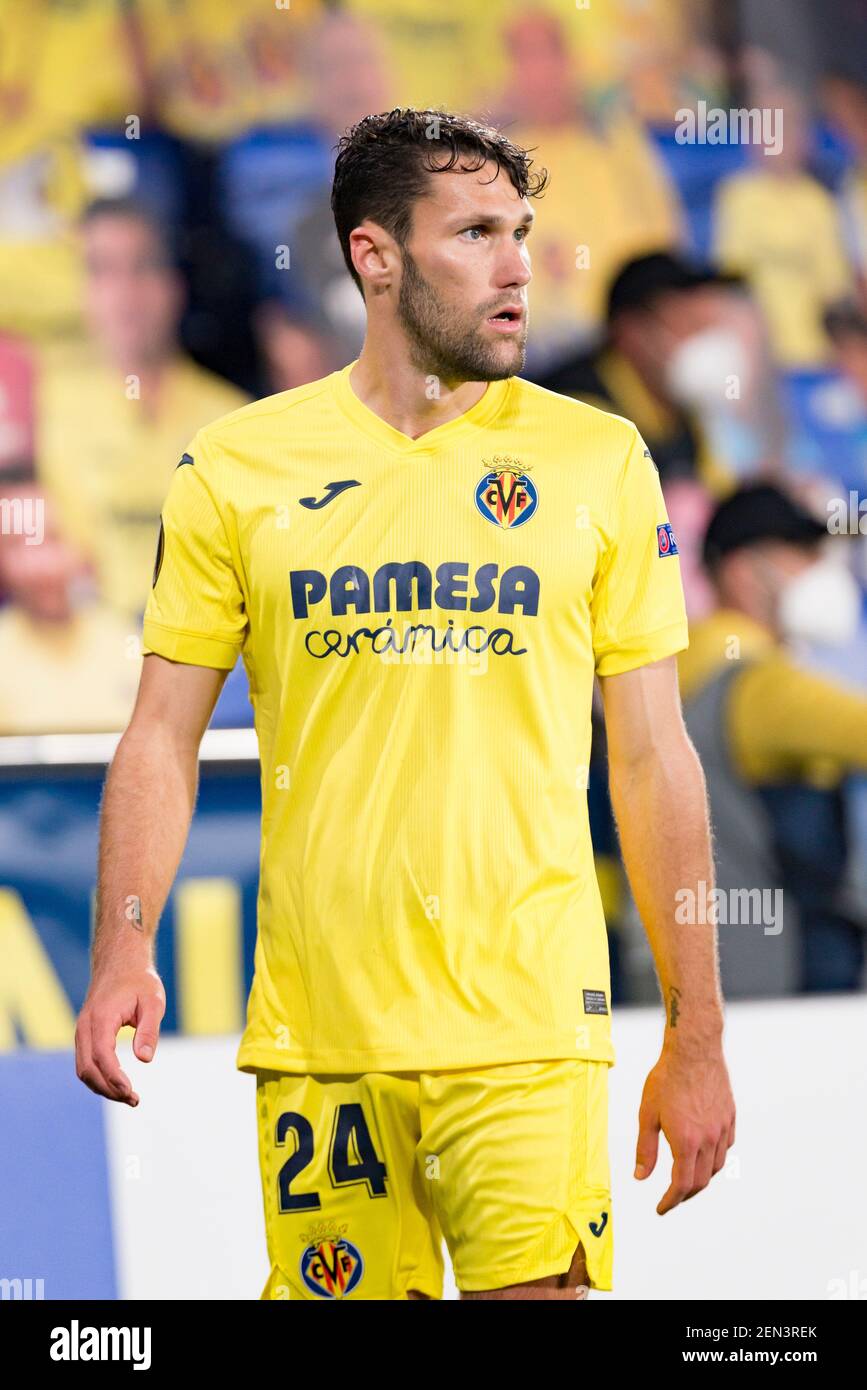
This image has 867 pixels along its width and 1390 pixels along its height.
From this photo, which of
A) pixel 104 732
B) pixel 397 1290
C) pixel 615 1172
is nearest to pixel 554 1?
pixel 104 732

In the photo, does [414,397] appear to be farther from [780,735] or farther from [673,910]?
[780,735]

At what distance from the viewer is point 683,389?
231 inches

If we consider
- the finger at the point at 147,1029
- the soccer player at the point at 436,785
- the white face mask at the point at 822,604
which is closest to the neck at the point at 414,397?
the soccer player at the point at 436,785

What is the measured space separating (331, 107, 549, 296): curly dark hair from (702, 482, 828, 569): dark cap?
2.79 meters

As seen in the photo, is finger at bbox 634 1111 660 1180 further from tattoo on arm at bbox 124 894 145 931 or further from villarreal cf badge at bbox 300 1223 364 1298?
tattoo on arm at bbox 124 894 145 931

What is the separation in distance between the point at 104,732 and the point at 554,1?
2420 mm

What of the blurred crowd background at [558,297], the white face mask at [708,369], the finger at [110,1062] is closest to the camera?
the finger at [110,1062]

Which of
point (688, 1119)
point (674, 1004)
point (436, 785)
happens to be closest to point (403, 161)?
point (436, 785)

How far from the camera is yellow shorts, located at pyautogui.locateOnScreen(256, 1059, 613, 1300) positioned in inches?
103

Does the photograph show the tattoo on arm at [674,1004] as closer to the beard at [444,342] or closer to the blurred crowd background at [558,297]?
the beard at [444,342]

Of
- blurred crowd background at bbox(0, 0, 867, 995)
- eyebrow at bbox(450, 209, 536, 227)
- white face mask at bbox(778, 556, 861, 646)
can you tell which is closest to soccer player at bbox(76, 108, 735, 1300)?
eyebrow at bbox(450, 209, 536, 227)

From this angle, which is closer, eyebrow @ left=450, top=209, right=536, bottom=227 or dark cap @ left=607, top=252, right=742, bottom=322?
eyebrow @ left=450, top=209, right=536, bottom=227

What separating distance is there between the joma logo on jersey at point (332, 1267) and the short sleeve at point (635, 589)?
0.87m

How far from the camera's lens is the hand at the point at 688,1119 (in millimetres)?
2652
